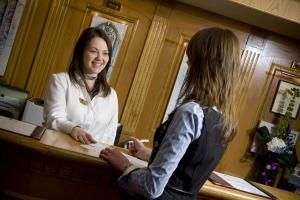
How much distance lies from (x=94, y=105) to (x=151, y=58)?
176 centimetres

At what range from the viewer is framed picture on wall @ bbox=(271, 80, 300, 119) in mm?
3883

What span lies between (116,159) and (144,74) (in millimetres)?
2452

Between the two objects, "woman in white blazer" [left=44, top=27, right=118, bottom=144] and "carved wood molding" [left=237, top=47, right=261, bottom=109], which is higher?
"carved wood molding" [left=237, top=47, right=261, bottom=109]

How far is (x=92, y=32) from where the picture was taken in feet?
6.89

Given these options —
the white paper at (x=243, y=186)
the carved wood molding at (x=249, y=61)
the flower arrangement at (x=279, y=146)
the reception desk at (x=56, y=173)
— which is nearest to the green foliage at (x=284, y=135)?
the flower arrangement at (x=279, y=146)

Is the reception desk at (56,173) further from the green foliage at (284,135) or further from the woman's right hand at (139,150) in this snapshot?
the green foliage at (284,135)

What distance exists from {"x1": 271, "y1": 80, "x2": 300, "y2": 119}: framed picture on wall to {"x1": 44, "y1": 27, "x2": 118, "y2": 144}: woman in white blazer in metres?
2.33

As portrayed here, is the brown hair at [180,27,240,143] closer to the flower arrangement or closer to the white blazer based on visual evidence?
the white blazer

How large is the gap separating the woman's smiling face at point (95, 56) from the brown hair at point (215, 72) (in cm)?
95

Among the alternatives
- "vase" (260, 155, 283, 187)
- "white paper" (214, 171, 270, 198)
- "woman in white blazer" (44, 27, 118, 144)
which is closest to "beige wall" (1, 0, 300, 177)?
"vase" (260, 155, 283, 187)

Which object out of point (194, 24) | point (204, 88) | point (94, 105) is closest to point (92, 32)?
point (94, 105)

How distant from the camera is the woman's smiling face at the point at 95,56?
2.07m

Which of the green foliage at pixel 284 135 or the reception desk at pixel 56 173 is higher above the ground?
the green foliage at pixel 284 135

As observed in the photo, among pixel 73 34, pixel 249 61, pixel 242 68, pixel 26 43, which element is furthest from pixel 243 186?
pixel 26 43
